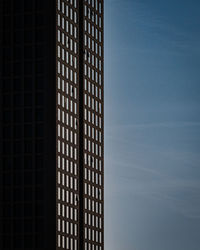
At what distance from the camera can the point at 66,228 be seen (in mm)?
199125

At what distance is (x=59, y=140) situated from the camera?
198m
